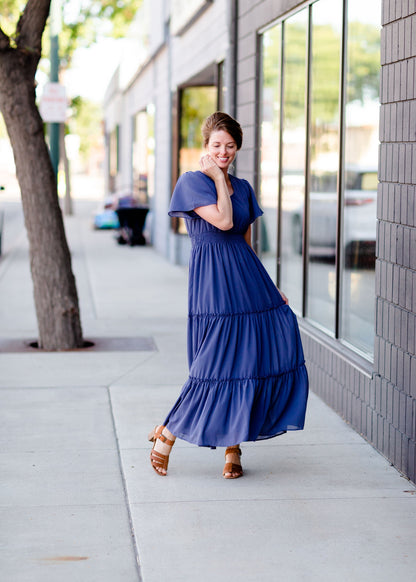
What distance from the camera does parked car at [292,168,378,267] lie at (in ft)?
22.6

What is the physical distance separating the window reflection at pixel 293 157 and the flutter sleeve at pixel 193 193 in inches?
120

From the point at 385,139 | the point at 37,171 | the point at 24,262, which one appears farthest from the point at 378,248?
the point at 24,262

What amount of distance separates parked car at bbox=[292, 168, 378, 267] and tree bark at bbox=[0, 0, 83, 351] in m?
2.11

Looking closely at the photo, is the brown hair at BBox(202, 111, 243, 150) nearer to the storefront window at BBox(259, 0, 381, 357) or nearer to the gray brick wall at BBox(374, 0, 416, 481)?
the gray brick wall at BBox(374, 0, 416, 481)

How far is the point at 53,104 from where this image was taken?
53.1 feet

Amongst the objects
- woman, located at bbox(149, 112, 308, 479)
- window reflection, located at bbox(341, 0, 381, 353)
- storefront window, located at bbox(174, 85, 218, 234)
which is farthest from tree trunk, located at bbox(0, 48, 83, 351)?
storefront window, located at bbox(174, 85, 218, 234)

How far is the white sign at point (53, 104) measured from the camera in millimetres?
15984

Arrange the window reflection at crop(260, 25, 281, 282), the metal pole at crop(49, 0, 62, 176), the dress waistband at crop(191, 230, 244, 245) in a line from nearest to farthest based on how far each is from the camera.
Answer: the dress waistband at crop(191, 230, 244, 245)
the window reflection at crop(260, 25, 281, 282)
the metal pole at crop(49, 0, 62, 176)

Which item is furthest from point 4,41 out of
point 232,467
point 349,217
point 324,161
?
point 232,467

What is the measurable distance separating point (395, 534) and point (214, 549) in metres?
0.83

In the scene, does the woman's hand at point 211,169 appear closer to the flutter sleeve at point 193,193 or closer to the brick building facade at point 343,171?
the flutter sleeve at point 193,193

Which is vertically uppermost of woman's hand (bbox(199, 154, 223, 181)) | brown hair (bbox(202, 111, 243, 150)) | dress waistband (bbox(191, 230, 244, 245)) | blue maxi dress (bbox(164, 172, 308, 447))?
brown hair (bbox(202, 111, 243, 150))

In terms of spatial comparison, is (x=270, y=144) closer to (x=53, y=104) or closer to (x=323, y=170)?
(x=323, y=170)

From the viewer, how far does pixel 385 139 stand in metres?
5.42
